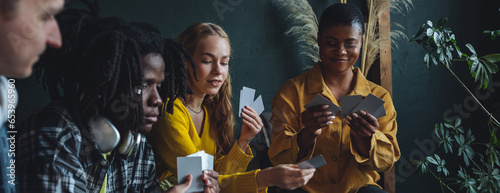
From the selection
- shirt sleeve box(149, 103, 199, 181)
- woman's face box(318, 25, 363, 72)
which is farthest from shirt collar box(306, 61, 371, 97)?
shirt sleeve box(149, 103, 199, 181)

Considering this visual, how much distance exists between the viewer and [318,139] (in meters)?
2.15

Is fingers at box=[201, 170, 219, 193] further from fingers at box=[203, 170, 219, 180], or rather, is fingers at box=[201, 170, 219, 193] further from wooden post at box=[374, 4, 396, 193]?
wooden post at box=[374, 4, 396, 193]

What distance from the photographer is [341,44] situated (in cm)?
207

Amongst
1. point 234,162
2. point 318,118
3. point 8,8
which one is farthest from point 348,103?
point 8,8

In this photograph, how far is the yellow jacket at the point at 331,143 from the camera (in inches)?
81.4

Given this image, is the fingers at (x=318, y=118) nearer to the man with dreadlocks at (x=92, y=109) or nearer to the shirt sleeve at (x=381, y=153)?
the shirt sleeve at (x=381, y=153)

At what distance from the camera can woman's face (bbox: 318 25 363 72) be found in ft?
6.81

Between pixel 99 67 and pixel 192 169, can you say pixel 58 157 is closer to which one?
pixel 99 67

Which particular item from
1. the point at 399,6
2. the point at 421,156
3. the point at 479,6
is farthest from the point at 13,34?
the point at 479,6

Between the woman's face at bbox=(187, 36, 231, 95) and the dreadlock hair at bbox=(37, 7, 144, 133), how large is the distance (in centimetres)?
61

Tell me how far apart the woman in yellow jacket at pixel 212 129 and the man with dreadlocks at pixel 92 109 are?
386 mm

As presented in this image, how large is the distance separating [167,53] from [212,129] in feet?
2.07

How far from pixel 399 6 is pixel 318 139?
156 cm

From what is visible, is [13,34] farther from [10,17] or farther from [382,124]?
[382,124]
